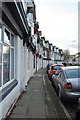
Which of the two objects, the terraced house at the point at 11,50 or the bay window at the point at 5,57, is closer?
the terraced house at the point at 11,50

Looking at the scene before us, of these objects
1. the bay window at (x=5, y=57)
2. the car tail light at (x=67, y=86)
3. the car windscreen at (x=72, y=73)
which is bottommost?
the car tail light at (x=67, y=86)

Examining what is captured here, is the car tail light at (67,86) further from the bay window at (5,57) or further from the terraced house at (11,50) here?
the bay window at (5,57)

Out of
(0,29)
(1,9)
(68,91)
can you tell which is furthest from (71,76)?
(1,9)

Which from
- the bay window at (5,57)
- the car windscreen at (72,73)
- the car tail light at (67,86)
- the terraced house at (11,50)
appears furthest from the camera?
the car windscreen at (72,73)

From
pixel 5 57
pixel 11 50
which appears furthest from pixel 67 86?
pixel 5 57

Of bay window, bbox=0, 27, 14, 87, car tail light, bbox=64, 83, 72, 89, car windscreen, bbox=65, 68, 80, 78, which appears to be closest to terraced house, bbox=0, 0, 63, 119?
bay window, bbox=0, 27, 14, 87

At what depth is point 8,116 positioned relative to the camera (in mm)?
7309

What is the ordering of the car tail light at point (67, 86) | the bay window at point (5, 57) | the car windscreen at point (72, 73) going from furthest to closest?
the car windscreen at point (72, 73), the car tail light at point (67, 86), the bay window at point (5, 57)

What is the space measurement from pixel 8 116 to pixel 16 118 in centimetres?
A: 28

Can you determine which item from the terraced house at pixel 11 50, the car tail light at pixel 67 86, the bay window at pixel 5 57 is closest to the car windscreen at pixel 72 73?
the car tail light at pixel 67 86

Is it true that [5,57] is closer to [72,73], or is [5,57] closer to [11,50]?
[11,50]

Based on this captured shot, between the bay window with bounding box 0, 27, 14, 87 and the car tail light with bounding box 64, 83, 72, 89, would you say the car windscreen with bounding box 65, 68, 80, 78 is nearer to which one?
the car tail light with bounding box 64, 83, 72, 89

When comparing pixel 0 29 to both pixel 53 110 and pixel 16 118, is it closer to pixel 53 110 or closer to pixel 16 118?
pixel 16 118

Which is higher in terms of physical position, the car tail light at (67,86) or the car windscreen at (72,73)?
the car windscreen at (72,73)
